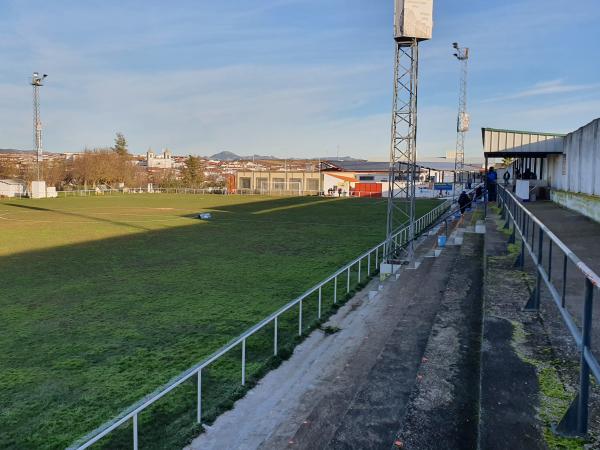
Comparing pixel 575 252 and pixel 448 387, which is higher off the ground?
pixel 575 252

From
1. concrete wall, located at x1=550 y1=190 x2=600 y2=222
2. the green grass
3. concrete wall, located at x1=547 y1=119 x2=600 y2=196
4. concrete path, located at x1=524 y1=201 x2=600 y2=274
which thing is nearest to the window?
the green grass

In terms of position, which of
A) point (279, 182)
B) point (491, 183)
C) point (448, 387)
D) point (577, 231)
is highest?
point (279, 182)

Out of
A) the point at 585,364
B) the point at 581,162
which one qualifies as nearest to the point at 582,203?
the point at 581,162

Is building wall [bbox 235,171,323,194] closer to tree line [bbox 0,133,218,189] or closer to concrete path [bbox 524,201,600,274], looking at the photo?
tree line [bbox 0,133,218,189]

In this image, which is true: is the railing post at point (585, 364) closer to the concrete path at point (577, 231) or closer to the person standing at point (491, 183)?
the concrete path at point (577, 231)

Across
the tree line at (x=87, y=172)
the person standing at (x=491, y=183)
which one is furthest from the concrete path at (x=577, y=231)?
the tree line at (x=87, y=172)

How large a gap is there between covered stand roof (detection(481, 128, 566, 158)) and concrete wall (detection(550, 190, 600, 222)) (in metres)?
3.02

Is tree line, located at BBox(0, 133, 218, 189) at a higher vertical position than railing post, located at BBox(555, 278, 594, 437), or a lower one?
higher

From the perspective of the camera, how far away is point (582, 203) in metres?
16.2

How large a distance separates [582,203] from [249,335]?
502 inches

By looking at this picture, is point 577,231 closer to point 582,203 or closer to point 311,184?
point 582,203

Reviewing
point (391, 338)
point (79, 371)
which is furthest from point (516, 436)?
point (79, 371)

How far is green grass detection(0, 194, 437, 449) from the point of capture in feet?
22.7

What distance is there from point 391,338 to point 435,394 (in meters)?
2.94
